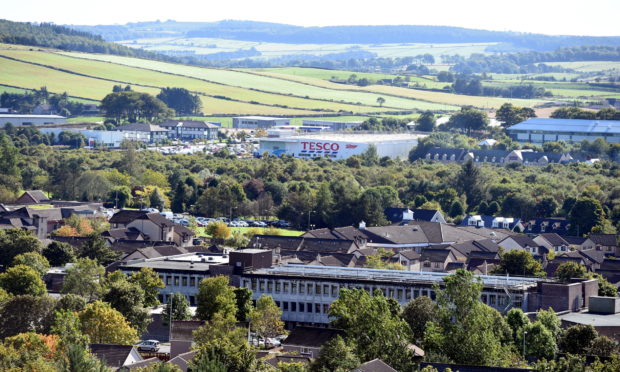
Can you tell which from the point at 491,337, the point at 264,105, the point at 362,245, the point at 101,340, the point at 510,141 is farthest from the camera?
the point at 264,105

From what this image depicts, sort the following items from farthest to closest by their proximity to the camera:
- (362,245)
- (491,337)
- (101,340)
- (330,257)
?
(362,245) → (330,257) → (101,340) → (491,337)

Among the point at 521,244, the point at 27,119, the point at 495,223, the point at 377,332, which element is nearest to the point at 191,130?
the point at 27,119

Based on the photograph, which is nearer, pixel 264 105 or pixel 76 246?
pixel 76 246

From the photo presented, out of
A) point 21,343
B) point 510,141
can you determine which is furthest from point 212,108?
point 21,343

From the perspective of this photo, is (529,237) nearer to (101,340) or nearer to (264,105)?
(101,340)

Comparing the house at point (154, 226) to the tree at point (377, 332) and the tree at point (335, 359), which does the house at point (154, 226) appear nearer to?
the tree at point (377, 332)

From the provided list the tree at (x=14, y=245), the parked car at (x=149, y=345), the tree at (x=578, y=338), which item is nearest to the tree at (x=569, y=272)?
the tree at (x=578, y=338)
